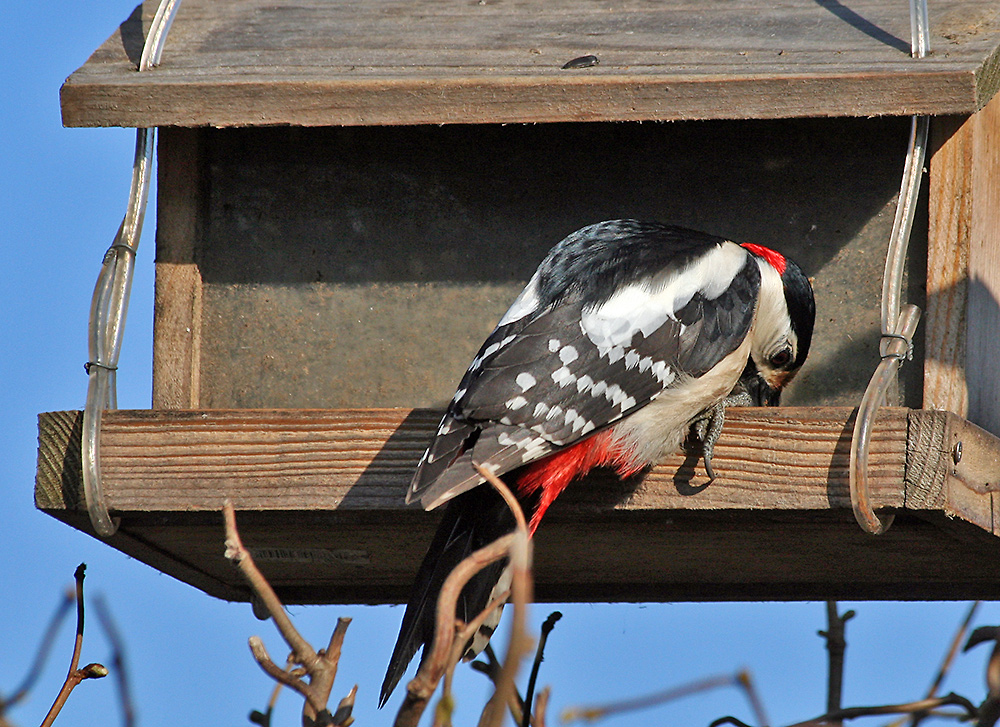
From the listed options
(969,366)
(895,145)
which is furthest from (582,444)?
(895,145)

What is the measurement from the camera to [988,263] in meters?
2.56

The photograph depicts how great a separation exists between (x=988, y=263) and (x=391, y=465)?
46.9 inches

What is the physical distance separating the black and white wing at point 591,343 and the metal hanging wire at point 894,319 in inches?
9.3

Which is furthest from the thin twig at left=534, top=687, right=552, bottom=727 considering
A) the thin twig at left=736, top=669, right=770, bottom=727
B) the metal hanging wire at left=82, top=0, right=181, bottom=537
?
the metal hanging wire at left=82, top=0, right=181, bottom=537

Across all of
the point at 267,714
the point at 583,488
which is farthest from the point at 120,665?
the point at 583,488

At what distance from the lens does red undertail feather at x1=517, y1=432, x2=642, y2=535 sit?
83.0 inches

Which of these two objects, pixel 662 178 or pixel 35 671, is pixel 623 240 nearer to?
pixel 662 178

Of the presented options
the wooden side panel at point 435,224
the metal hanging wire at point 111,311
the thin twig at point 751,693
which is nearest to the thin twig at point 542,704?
the thin twig at point 751,693

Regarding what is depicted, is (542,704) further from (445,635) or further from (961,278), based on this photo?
(961,278)

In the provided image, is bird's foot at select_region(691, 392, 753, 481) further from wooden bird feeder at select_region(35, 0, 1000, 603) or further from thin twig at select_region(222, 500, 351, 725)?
thin twig at select_region(222, 500, 351, 725)

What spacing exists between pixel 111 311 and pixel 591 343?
885 mm

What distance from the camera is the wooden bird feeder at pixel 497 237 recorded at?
227cm

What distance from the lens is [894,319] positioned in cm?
222

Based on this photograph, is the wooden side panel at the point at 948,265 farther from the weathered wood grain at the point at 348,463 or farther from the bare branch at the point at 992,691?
the bare branch at the point at 992,691
